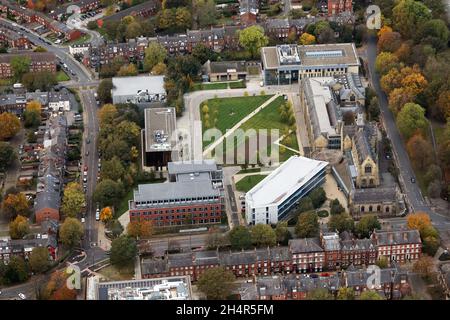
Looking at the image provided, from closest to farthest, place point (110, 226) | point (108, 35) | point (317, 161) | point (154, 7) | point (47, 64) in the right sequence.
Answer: point (110, 226) → point (317, 161) → point (47, 64) → point (108, 35) → point (154, 7)

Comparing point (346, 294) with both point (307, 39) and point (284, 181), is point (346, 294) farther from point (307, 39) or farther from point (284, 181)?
point (307, 39)

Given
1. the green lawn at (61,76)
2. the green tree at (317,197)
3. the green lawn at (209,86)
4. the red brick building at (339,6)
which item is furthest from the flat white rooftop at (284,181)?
the red brick building at (339,6)

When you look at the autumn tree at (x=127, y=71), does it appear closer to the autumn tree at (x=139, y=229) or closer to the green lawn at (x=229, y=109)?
the green lawn at (x=229, y=109)

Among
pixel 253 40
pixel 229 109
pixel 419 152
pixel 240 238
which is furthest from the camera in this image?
pixel 253 40

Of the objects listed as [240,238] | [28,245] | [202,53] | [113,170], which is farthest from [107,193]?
[202,53]

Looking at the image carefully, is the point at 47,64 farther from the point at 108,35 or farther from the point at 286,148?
the point at 286,148

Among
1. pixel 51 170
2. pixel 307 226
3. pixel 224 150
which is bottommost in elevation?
pixel 307 226

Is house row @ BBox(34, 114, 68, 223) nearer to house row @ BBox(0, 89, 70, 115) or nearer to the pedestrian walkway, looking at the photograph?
house row @ BBox(0, 89, 70, 115)

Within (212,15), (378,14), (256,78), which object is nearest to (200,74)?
(256,78)
